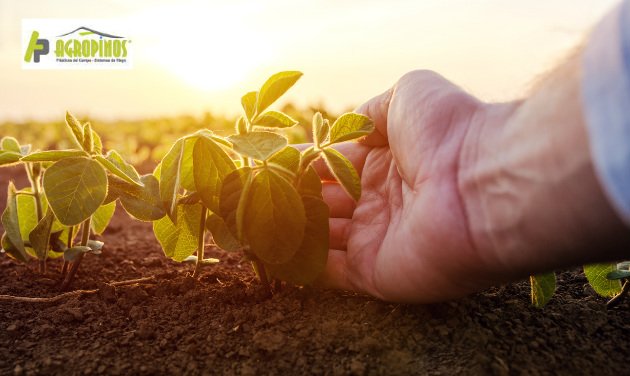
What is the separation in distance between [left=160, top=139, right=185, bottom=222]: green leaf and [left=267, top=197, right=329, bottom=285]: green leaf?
364mm

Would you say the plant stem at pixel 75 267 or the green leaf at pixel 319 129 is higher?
the green leaf at pixel 319 129

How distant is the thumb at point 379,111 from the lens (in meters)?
1.92

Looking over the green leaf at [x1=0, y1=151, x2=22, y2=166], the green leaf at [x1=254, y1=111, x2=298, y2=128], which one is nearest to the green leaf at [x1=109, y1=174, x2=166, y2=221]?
the green leaf at [x1=0, y1=151, x2=22, y2=166]

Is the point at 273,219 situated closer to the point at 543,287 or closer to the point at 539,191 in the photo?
the point at 539,191

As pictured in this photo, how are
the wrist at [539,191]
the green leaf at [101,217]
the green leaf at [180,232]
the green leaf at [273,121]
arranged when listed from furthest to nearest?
the green leaf at [101,217] < the green leaf at [180,232] < the green leaf at [273,121] < the wrist at [539,191]

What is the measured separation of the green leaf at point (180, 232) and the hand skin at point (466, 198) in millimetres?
466

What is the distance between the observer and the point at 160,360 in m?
1.54

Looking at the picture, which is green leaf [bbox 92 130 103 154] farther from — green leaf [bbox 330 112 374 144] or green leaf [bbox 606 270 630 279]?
green leaf [bbox 606 270 630 279]

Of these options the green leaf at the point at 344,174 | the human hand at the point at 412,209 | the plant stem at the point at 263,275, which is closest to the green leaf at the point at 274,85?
the green leaf at the point at 344,174

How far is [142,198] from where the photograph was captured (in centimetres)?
181

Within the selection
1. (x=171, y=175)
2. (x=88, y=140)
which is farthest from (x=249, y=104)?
(x=88, y=140)

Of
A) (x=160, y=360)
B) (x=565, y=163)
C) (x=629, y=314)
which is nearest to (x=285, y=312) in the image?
(x=160, y=360)

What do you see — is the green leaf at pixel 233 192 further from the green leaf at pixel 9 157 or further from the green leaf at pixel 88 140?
the green leaf at pixel 9 157

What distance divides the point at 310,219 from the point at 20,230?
1154 mm
